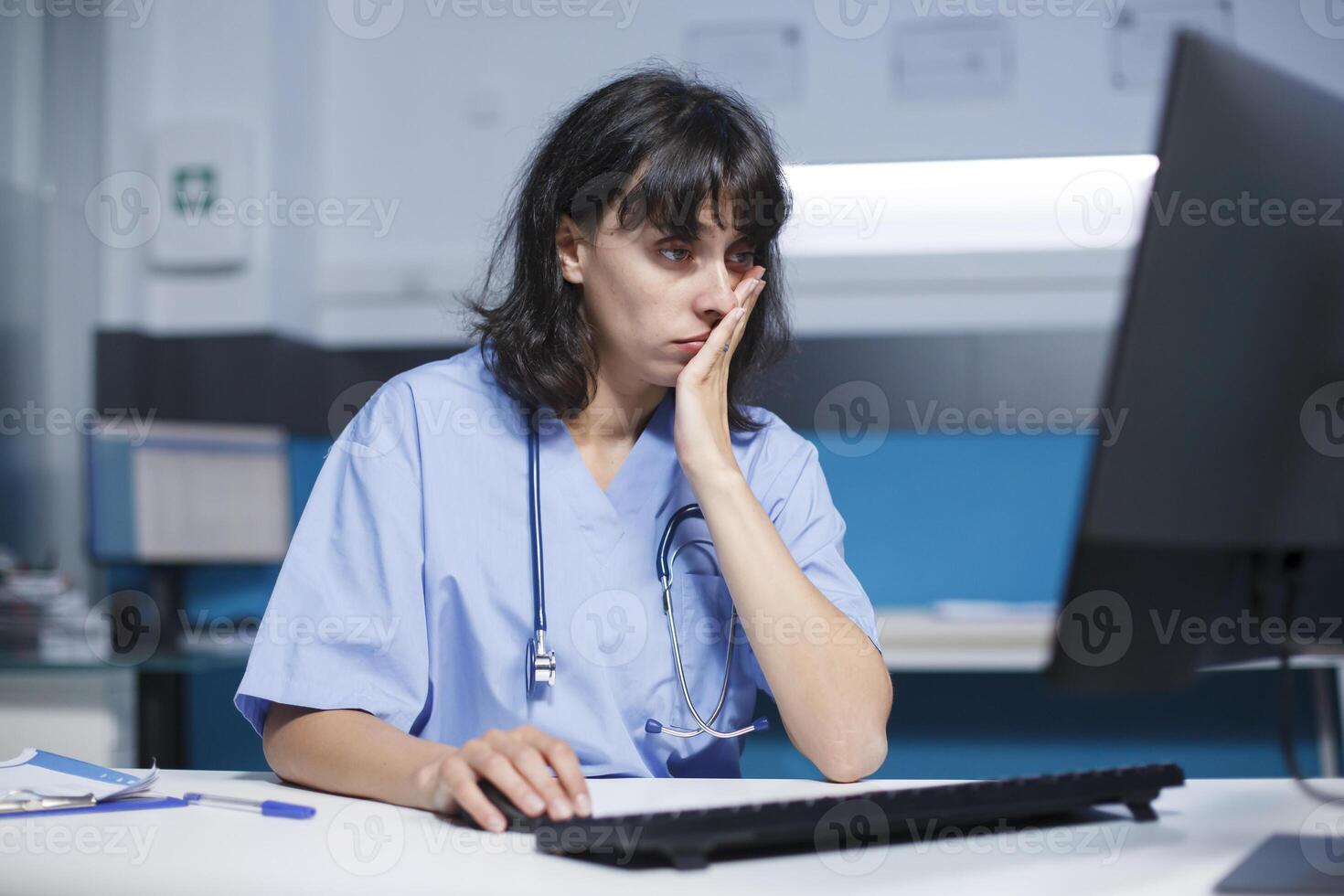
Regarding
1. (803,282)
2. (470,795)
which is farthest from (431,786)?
(803,282)

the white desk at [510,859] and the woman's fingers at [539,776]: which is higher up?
the woman's fingers at [539,776]

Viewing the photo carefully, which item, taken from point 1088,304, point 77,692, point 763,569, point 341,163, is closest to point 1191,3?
point 1088,304

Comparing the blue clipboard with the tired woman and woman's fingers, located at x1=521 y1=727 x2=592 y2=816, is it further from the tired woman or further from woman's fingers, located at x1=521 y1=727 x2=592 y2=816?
woman's fingers, located at x1=521 y1=727 x2=592 y2=816

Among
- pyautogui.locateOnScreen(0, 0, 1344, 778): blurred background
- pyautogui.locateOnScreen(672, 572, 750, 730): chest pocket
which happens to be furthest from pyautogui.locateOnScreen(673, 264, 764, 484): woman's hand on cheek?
pyautogui.locateOnScreen(0, 0, 1344, 778): blurred background

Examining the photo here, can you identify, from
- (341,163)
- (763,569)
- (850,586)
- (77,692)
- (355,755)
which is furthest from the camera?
(341,163)

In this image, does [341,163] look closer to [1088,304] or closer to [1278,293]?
[1088,304]

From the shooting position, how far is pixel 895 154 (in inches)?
118

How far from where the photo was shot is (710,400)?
1.20 m

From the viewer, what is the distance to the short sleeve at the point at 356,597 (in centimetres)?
100

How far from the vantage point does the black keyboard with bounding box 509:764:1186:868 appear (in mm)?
644

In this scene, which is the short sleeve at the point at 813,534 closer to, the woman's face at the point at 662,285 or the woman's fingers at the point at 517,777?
the woman's face at the point at 662,285

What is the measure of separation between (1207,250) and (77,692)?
7.37 ft

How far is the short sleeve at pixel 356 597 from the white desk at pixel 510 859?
178 millimetres

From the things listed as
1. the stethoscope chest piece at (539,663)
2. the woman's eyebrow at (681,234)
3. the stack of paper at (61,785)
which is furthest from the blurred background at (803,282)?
the stack of paper at (61,785)
